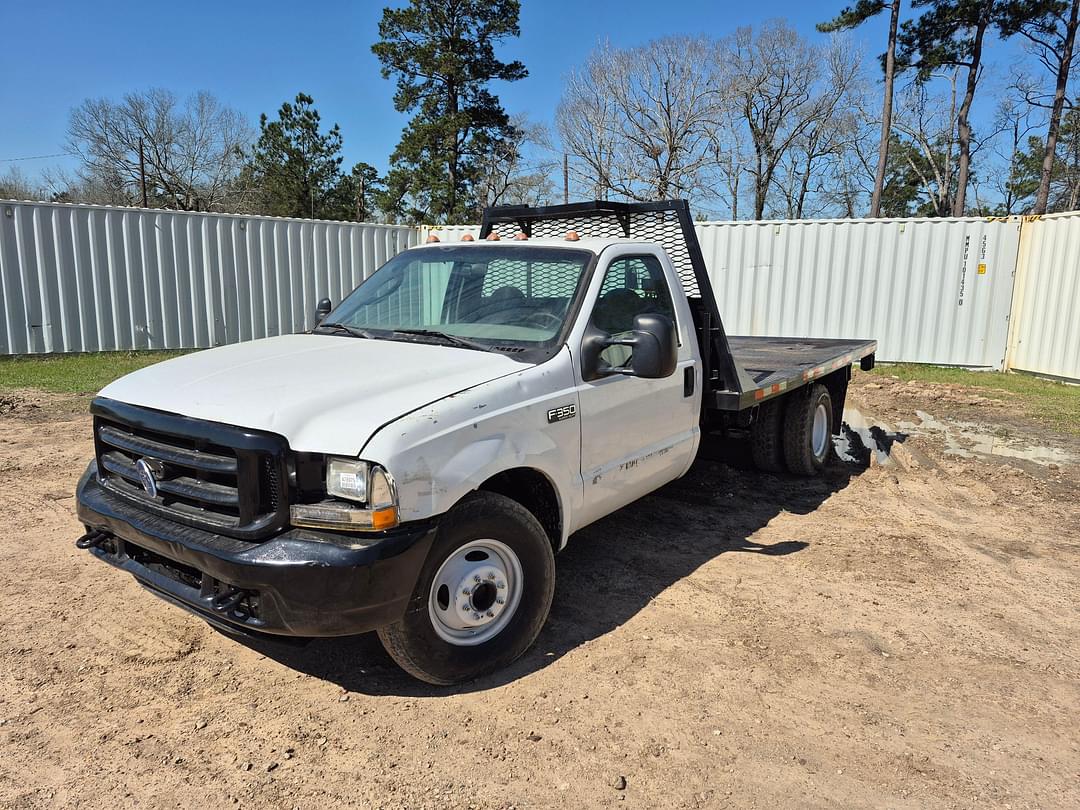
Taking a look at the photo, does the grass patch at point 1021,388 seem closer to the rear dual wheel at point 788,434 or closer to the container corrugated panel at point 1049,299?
the container corrugated panel at point 1049,299

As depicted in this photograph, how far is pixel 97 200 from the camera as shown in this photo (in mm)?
44281

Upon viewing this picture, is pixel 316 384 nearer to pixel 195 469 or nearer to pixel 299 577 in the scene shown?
pixel 195 469

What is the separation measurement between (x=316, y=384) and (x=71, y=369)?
1116 cm

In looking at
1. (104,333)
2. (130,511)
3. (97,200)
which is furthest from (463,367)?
(97,200)

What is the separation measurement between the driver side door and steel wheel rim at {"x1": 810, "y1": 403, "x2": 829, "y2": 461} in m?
2.46

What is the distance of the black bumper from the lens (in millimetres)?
2695

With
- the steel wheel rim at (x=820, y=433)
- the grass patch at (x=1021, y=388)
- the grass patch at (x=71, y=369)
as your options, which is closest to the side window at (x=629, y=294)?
the steel wheel rim at (x=820, y=433)

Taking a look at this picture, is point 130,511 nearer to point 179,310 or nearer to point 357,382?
point 357,382

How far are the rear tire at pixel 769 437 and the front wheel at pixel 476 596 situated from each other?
11.1 ft

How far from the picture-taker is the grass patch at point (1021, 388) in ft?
31.4

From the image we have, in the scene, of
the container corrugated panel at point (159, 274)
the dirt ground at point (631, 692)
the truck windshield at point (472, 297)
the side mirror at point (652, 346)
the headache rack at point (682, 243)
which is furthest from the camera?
A: the container corrugated panel at point (159, 274)

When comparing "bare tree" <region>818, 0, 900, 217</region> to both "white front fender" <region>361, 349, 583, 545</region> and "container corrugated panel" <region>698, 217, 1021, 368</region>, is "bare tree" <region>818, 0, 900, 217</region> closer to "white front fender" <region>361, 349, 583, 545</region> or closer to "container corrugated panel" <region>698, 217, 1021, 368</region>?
"container corrugated panel" <region>698, 217, 1021, 368</region>

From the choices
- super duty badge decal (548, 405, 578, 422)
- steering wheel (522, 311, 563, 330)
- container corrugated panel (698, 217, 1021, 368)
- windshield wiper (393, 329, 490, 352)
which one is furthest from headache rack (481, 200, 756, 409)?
container corrugated panel (698, 217, 1021, 368)

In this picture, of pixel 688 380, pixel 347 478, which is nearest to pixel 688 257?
pixel 688 380
